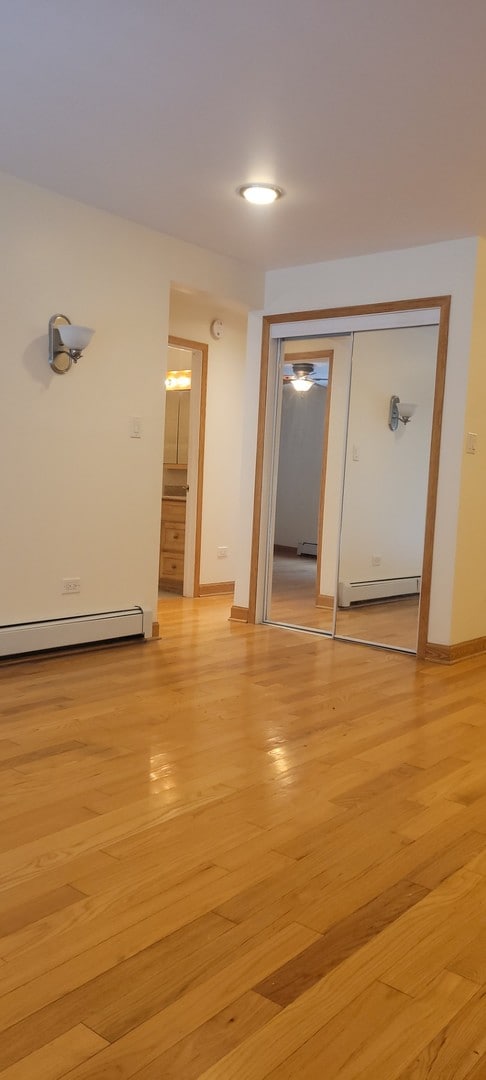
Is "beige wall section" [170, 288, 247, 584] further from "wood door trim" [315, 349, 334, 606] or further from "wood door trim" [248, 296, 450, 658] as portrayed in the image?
"wood door trim" [248, 296, 450, 658]

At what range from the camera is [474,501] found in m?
4.84

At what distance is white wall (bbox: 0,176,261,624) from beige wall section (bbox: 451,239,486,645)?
1626 millimetres

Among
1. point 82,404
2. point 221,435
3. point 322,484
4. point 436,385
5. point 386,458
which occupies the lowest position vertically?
point 322,484

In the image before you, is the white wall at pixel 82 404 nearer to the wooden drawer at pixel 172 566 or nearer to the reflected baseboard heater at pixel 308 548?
the reflected baseboard heater at pixel 308 548

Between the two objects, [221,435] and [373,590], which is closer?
[373,590]

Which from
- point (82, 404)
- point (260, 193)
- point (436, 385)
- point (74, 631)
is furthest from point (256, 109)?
point (74, 631)

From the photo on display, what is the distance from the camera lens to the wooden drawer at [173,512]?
273 inches

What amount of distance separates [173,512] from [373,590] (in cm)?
225

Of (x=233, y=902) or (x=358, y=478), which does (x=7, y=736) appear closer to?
(x=233, y=902)

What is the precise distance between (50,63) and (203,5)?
69 centimetres

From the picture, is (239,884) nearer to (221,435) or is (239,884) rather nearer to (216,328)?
(221,435)

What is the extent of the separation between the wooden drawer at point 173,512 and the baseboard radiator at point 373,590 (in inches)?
75.8

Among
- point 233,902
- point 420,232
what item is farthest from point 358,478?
point 233,902

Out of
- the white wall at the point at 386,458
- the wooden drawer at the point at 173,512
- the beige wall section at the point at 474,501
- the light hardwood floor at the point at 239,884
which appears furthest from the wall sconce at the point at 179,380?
the light hardwood floor at the point at 239,884
